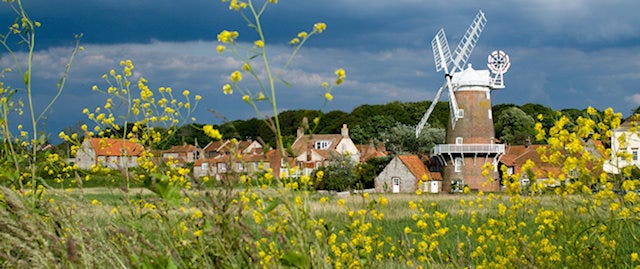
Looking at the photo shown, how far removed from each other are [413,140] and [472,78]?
24030 mm

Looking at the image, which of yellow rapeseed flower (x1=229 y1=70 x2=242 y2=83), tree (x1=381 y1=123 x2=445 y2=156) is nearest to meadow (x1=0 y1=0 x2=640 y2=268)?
yellow rapeseed flower (x1=229 y1=70 x2=242 y2=83)

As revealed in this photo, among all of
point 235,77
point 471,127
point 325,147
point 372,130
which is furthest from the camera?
point 372,130

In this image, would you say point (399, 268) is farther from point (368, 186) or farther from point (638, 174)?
point (368, 186)

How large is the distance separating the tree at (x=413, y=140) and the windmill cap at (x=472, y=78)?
21823mm

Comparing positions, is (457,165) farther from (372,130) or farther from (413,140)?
(372,130)

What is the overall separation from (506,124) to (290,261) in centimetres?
9406

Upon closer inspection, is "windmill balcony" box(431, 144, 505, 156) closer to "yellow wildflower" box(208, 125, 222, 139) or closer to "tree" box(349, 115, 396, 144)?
"yellow wildflower" box(208, 125, 222, 139)

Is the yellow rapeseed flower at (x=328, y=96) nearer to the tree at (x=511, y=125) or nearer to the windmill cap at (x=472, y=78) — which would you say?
the windmill cap at (x=472, y=78)

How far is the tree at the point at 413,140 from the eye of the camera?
247 feet

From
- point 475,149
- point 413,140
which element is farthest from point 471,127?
point 413,140

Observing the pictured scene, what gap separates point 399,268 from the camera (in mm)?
6746

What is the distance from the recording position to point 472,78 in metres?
52.5

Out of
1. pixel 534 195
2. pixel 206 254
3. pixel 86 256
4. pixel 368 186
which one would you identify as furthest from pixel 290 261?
pixel 368 186

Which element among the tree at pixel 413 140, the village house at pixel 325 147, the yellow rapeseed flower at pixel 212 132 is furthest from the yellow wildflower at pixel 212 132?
the tree at pixel 413 140
